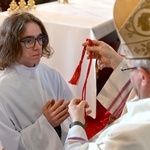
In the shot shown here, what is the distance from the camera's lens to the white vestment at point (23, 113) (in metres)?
1.30

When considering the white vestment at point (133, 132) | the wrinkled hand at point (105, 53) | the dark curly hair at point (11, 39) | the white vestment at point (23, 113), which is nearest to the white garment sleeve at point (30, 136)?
the white vestment at point (23, 113)

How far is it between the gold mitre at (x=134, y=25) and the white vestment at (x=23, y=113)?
0.62 m

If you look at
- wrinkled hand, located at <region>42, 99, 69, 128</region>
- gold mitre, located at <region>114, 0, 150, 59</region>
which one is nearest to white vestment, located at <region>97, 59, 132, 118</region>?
wrinkled hand, located at <region>42, 99, 69, 128</region>

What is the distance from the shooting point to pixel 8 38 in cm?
133

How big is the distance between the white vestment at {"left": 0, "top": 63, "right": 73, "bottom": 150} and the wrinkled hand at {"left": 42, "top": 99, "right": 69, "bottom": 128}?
0.07 ft

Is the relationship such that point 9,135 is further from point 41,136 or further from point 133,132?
point 133,132

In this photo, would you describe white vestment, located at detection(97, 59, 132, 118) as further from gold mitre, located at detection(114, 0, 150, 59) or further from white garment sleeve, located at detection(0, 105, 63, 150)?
gold mitre, located at detection(114, 0, 150, 59)

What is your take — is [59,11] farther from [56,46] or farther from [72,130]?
[72,130]

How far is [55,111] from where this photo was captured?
4.22 ft

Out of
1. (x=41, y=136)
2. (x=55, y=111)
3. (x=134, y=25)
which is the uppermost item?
(x=134, y=25)

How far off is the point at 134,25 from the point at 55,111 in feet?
2.01

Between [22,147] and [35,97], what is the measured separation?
0.22 meters

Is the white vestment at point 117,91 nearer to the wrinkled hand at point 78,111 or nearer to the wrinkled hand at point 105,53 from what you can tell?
the wrinkled hand at point 105,53

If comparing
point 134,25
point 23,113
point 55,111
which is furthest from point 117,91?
point 134,25
